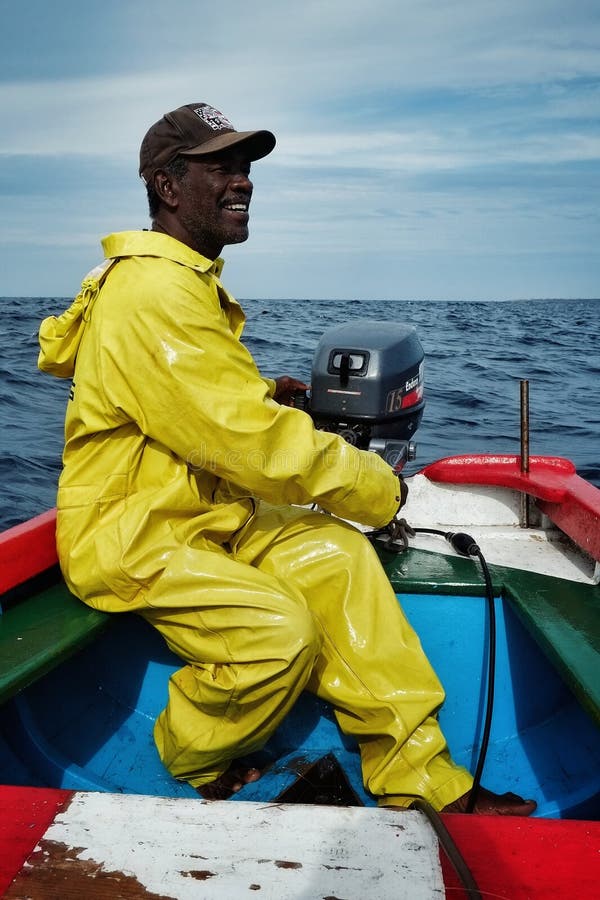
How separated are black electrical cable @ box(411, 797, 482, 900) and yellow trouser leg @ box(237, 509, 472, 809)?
3.09ft

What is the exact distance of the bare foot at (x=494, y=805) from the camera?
94.1 inches

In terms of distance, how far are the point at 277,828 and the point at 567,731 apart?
169 centimetres

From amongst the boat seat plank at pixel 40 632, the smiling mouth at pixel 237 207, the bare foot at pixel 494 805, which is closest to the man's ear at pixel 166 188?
the smiling mouth at pixel 237 207

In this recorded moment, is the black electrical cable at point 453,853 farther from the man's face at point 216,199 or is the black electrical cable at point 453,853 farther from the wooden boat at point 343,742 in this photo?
the man's face at point 216,199

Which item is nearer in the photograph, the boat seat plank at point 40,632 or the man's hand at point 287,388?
the boat seat plank at point 40,632

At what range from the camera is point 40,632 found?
2520 mm

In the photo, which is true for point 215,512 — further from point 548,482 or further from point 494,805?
point 548,482

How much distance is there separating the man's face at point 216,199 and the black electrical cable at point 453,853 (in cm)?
189

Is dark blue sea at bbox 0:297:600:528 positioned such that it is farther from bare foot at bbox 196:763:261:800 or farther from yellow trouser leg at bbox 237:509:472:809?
yellow trouser leg at bbox 237:509:472:809

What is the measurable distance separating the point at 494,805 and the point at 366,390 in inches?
79.7

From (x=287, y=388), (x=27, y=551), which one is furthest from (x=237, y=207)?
(x=27, y=551)

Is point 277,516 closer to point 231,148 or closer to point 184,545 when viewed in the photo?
point 184,545

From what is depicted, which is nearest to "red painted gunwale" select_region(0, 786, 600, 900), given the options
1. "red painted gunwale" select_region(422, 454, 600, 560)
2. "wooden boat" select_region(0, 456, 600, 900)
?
"wooden boat" select_region(0, 456, 600, 900)

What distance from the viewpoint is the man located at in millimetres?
2266
